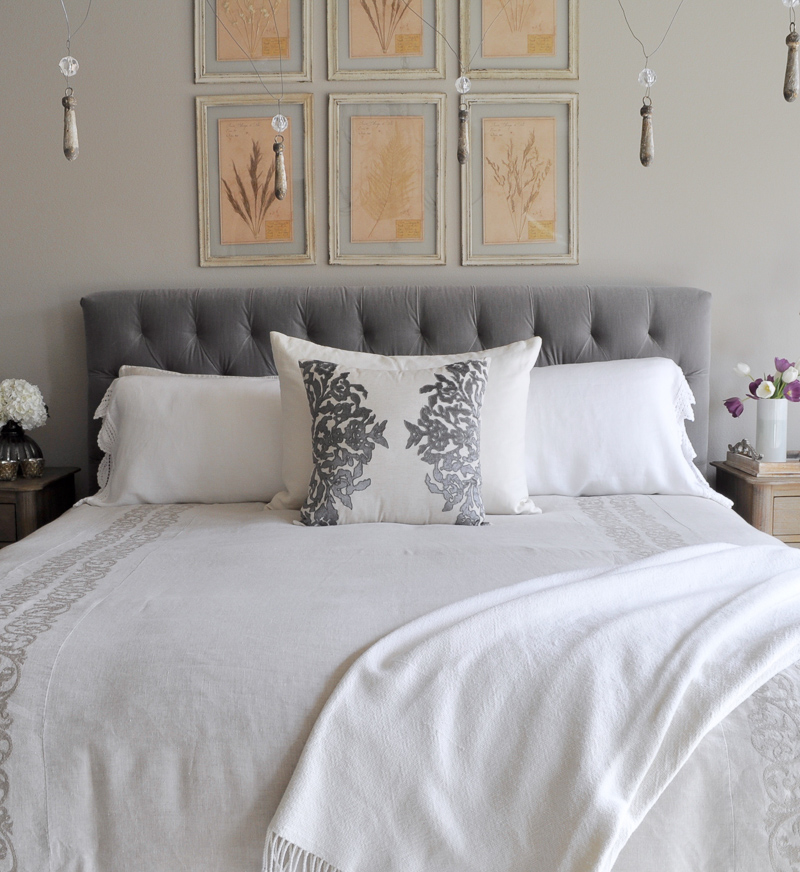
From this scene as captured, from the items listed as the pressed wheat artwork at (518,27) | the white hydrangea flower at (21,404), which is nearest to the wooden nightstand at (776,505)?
the pressed wheat artwork at (518,27)

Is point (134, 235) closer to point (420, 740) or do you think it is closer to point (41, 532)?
point (41, 532)

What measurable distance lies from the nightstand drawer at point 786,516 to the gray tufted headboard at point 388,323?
0.49m

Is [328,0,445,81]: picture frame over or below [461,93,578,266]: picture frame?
over

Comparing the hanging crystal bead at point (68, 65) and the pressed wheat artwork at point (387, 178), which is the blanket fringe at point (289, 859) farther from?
the pressed wheat artwork at point (387, 178)

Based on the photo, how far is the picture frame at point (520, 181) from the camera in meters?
2.72

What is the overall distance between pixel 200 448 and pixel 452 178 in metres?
1.31

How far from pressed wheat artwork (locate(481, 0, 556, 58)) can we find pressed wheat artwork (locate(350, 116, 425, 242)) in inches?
15.0

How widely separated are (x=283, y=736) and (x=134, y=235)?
2165 mm

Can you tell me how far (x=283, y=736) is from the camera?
111cm

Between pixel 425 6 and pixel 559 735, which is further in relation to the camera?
pixel 425 6

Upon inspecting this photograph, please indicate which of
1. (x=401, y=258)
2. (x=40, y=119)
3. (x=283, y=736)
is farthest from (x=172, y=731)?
(x=40, y=119)

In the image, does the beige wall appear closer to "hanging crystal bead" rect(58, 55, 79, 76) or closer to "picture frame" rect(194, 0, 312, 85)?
"picture frame" rect(194, 0, 312, 85)

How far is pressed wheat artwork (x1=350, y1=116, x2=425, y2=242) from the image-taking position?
2732 millimetres

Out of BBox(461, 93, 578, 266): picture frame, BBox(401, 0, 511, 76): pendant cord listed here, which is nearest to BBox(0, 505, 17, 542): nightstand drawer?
BBox(461, 93, 578, 266): picture frame
